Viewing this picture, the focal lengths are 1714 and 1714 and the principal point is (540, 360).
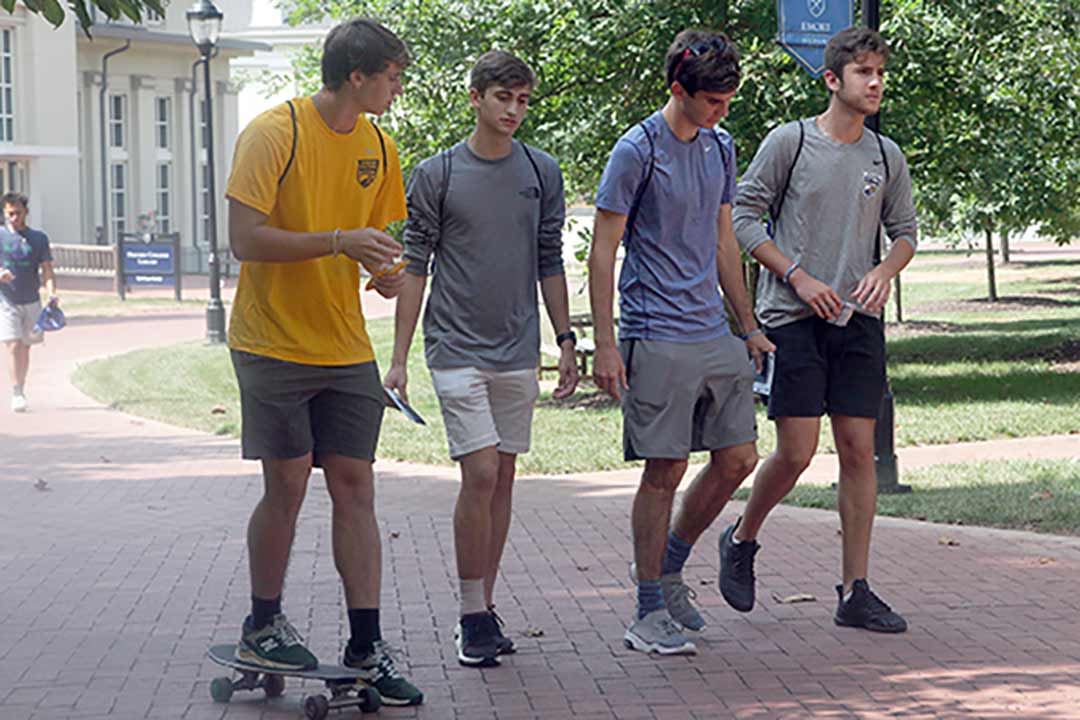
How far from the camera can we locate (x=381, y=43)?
5.16 m

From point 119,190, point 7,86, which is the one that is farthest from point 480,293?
point 119,190

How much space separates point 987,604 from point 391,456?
252 inches

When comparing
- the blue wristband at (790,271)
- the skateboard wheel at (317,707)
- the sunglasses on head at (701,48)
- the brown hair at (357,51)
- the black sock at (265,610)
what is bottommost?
the skateboard wheel at (317,707)

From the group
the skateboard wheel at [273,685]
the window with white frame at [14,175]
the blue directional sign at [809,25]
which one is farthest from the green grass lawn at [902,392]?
the window with white frame at [14,175]

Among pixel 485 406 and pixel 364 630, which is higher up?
pixel 485 406

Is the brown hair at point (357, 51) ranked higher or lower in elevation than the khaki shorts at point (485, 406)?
higher

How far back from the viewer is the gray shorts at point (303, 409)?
522 cm

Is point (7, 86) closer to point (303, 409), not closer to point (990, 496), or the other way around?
point (990, 496)

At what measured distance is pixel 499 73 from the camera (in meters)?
5.86

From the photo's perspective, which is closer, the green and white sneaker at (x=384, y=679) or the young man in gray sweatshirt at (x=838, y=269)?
the green and white sneaker at (x=384, y=679)

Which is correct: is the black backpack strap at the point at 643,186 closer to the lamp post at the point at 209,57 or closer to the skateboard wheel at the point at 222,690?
the skateboard wheel at the point at 222,690

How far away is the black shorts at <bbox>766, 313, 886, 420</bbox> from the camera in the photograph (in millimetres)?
6277

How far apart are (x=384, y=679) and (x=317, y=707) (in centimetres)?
27

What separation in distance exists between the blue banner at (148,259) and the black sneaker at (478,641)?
28909mm
